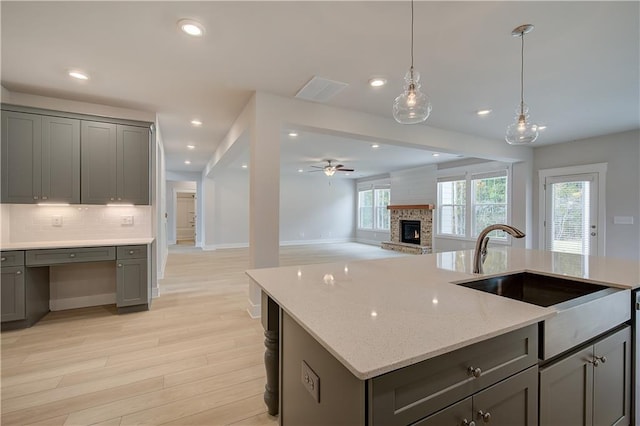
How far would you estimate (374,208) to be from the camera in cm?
1123

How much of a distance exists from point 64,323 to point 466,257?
4245mm

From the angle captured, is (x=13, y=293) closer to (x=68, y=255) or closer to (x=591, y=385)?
(x=68, y=255)

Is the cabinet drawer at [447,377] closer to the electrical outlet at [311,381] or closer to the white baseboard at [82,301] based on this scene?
the electrical outlet at [311,381]

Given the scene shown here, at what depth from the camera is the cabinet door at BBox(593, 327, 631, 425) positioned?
4.53 feet

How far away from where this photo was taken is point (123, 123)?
11.7 ft

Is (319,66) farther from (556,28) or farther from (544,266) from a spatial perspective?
(544,266)

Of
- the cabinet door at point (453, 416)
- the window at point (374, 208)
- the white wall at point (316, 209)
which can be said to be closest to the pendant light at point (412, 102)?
the cabinet door at point (453, 416)

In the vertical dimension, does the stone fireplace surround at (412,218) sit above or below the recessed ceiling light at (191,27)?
below

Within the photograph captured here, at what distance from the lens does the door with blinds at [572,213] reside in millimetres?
5145

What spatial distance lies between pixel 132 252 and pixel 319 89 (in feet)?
9.68

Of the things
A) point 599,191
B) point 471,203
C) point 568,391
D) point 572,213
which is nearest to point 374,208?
point 471,203

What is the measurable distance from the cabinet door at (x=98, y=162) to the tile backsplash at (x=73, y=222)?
36cm

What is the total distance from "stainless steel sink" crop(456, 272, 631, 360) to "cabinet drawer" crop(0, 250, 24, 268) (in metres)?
4.12

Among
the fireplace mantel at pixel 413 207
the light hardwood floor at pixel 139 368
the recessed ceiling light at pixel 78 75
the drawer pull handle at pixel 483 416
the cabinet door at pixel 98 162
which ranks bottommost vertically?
the light hardwood floor at pixel 139 368
